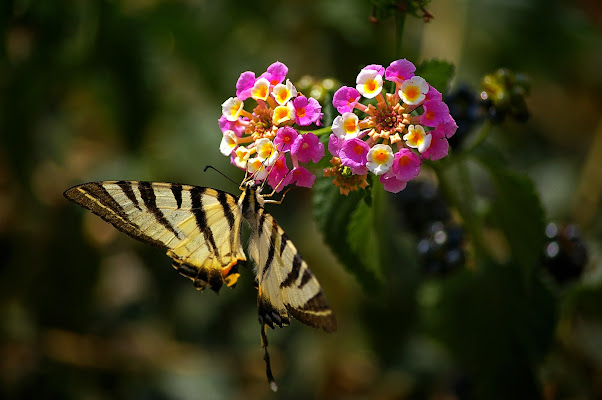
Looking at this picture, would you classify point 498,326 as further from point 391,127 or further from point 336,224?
point 391,127

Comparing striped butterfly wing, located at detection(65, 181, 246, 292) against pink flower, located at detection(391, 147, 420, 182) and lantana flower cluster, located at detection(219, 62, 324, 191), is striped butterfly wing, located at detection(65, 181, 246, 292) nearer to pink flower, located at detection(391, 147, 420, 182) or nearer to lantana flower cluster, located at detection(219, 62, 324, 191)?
lantana flower cluster, located at detection(219, 62, 324, 191)

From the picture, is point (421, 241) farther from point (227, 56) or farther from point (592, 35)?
point (592, 35)

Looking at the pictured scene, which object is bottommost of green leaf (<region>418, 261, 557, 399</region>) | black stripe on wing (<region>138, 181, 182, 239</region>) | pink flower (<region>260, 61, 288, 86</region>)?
green leaf (<region>418, 261, 557, 399</region>)

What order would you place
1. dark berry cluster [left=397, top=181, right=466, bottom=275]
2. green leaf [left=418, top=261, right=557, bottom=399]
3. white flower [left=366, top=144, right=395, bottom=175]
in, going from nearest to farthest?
white flower [left=366, top=144, right=395, bottom=175] → green leaf [left=418, top=261, right=557, bottom=399] → dark berry cluster [left=397, top=181, right=466, bottom=275]

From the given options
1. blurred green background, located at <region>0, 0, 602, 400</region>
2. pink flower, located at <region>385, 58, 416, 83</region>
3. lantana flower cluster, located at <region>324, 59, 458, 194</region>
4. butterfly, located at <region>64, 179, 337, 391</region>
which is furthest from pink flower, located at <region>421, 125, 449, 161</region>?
blurred green background, located at <region>0, 0, 602, 400</region>

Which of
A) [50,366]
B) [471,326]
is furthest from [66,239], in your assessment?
[471,326]

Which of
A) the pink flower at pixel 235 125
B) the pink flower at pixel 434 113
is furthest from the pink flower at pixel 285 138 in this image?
the pink flower at pixel 434 113

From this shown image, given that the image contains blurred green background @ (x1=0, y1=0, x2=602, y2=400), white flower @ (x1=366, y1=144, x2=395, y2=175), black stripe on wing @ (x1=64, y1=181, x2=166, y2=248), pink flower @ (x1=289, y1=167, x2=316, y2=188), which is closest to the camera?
white flower @ (x1=366, y1=144, x2=395, y2=175)
